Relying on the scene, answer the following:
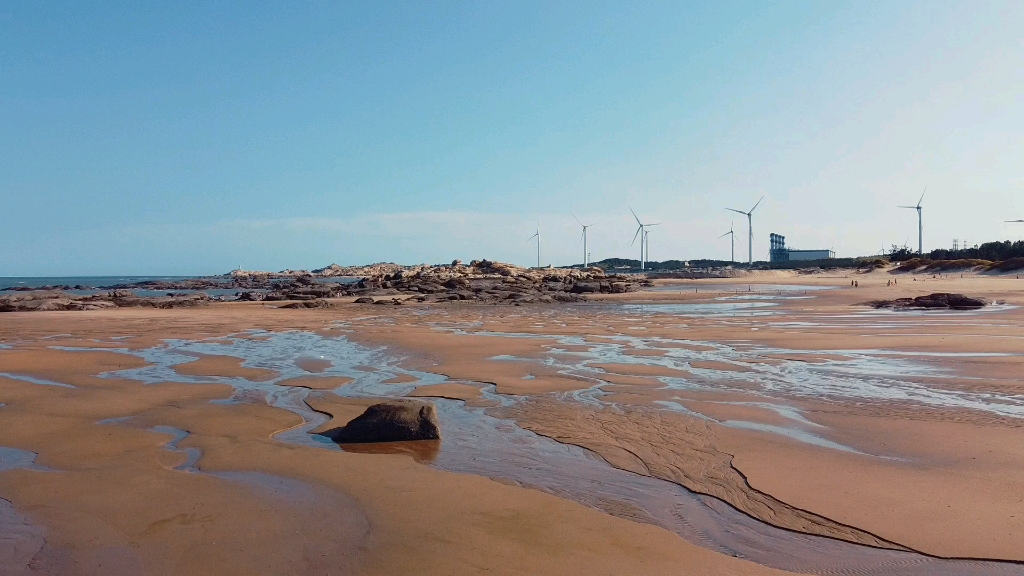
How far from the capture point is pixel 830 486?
5.31m

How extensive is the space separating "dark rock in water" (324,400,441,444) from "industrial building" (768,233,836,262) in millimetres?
135467

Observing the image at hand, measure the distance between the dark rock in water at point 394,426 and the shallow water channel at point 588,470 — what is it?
0.20 m

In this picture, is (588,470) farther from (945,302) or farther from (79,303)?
(79,303)

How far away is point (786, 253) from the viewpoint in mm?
141250

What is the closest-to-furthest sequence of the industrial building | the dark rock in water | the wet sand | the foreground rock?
the wet sand < the dark rock in water < the foreground rock < the industrial building

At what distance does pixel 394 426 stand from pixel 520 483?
1.82 meters

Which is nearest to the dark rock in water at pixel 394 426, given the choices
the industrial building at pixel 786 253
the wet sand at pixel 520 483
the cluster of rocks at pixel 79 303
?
the wet sand at pixel 520 483

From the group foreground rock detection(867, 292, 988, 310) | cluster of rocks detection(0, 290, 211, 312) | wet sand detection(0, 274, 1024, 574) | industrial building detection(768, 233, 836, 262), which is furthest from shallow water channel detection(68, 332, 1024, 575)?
industrial building detection(768, 233, 836, 262)

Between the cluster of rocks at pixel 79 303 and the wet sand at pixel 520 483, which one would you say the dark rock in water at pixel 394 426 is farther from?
the cluster of rocks at pixel 79 303

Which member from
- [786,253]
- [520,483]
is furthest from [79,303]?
[786,253]

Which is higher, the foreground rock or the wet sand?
the foreground rock

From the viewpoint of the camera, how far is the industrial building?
447 feet

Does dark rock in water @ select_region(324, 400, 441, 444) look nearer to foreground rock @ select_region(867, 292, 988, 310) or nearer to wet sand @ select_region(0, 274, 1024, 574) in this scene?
wet sand @ select_region(0, 274, 1024, 574)

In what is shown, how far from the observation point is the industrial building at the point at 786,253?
447 feet
